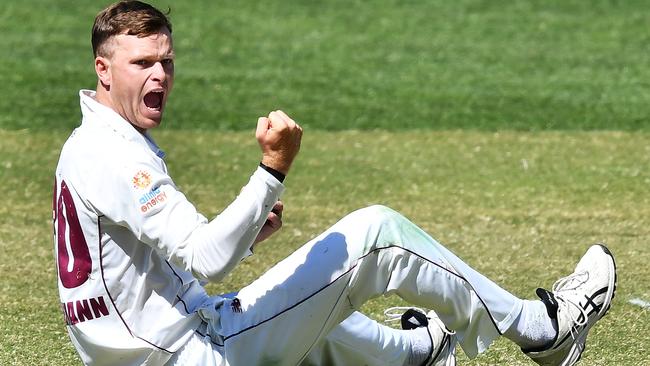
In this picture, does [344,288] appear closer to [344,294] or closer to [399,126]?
[344,294]

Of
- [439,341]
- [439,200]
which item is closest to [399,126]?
[439,200]

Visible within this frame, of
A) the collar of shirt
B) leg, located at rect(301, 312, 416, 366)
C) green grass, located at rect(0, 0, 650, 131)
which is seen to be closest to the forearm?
the collar of shirt

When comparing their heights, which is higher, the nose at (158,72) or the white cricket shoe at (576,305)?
the nose at (158,72)

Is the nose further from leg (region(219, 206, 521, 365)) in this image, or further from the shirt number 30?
→ leg (region(219, 206, 521, 365))

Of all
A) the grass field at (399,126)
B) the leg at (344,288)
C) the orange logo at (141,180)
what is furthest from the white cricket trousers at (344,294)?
the grass field at (399,126)

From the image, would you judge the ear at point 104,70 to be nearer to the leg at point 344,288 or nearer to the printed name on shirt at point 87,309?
the printed name on shirt at point 87,309

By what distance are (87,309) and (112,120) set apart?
695 millimetres

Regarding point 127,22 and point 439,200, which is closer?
point 127,22

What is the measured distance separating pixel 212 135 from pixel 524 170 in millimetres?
2838

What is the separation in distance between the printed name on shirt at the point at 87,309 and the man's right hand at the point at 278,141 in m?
0.82

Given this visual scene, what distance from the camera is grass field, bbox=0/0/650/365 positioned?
291 inches

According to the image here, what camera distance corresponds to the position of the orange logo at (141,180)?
167 inches

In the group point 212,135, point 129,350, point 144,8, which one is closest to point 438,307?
point 129,350

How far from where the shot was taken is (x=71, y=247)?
445 cm
